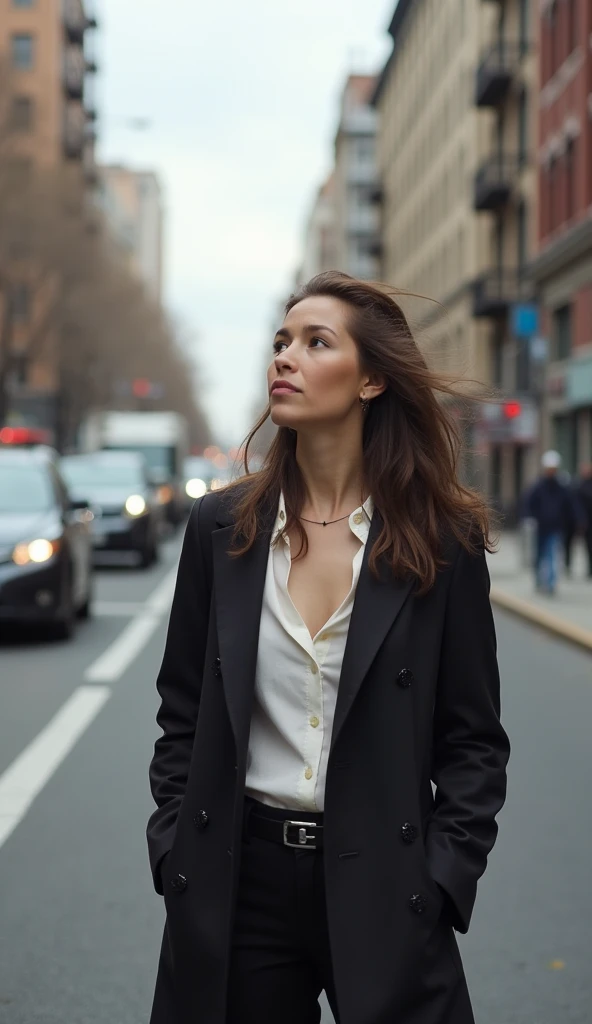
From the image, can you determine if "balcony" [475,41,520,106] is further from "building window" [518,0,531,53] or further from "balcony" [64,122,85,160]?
"balcony" [64,122,85,160]

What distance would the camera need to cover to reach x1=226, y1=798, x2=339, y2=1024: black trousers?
2467 millimetres

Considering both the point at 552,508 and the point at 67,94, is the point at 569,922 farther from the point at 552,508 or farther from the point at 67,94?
the point at 67,94

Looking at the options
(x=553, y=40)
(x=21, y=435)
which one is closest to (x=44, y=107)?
(x=21, y=435)

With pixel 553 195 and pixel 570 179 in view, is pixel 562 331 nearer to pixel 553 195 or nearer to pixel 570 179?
pixel 553 195

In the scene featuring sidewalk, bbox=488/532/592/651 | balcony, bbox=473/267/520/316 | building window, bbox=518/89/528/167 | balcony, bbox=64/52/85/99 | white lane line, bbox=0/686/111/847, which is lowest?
→ sidewalk, bbox=488/532/592/651

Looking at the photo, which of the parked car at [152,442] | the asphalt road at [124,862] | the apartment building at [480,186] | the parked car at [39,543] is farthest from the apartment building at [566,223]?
the asphalt road at [124,862]

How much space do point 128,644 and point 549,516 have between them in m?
8.17

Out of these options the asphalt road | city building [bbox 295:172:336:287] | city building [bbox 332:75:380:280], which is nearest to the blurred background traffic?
the asphalt road

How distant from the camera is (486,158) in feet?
155

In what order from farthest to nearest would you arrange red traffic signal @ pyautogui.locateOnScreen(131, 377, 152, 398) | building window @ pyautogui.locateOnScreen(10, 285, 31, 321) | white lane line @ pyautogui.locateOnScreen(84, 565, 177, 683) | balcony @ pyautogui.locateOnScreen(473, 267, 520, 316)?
1. red traffic signal @ pyautogui.locateOnScreen(131, 377, 152, 398)
2. building window @ pyautogui.locateOnScreen(10, 285, 31, 321)
3. balcony @ pyautogui.locateOnScreen(473, 267, 520, 316)
4. white lane line @ pyautogui.locateOnScreen(84, 565, 177, 683)

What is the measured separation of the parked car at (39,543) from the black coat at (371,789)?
10.7 m

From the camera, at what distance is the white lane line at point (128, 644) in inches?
469

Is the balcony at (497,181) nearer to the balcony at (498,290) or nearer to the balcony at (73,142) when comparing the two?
the balcony at (498,290)

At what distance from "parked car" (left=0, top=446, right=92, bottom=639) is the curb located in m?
3.88
